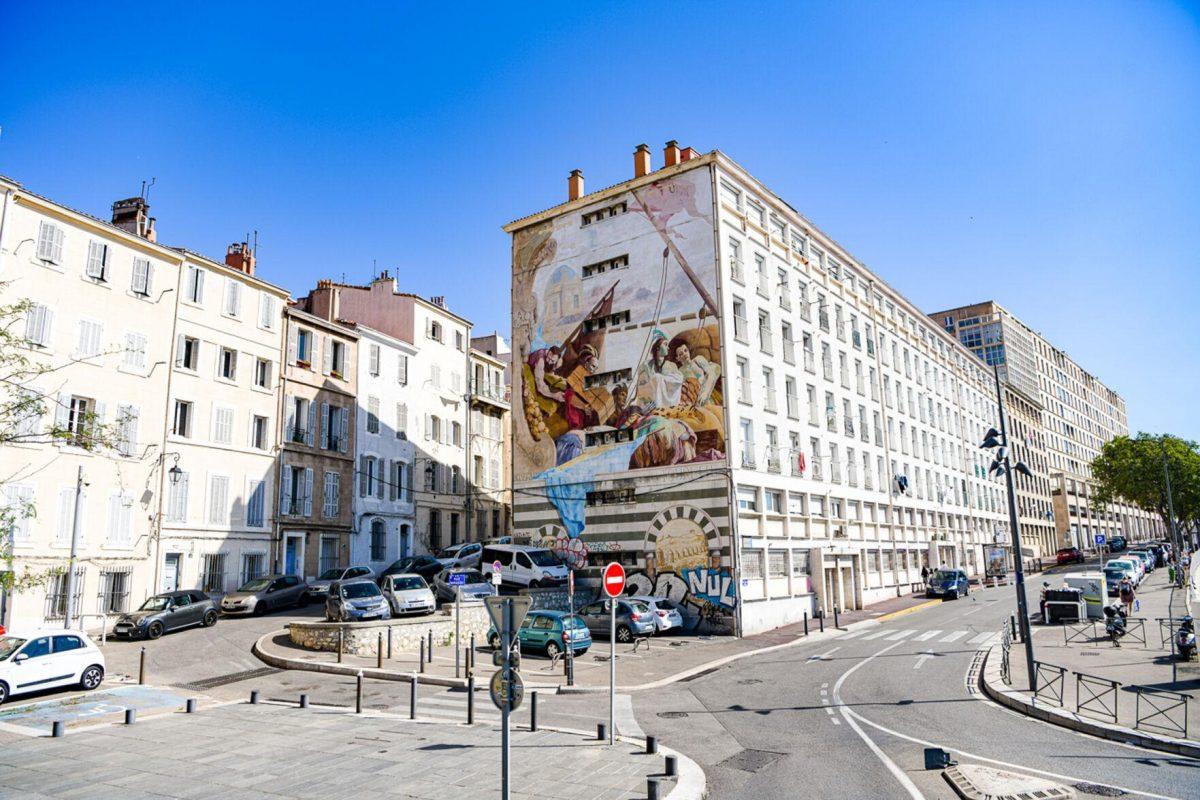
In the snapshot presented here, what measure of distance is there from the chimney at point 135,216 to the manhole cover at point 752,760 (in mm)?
32447

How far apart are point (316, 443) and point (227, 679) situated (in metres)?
19.3

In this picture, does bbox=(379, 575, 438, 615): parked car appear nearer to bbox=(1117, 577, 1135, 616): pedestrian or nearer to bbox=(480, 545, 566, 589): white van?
bbox=(480, 545, 566, 589): white van

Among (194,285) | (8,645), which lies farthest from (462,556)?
(8,645)

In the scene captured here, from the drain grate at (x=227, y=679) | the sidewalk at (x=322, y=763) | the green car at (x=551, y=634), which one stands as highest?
the green car at (x=551, y=634)

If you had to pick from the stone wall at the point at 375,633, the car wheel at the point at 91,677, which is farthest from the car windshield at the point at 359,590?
the car wheel at the point at 91,677

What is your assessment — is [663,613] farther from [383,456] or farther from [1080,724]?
[383,456]

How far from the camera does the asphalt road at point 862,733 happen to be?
10.5 meters

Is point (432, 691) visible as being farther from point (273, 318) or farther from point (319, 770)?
point (273, 318)

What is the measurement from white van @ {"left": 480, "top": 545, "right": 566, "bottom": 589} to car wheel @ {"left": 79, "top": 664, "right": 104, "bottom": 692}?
1531cm

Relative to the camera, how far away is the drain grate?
19.8 m

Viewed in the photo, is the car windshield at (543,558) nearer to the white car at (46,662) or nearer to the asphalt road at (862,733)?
the asphalt road at (862,733)

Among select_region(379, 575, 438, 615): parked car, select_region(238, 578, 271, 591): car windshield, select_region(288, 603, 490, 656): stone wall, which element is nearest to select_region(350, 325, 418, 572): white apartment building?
select_region(238, 578, 271, 591): car windshield

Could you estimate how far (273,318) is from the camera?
37031mm

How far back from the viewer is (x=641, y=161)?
127 feet
